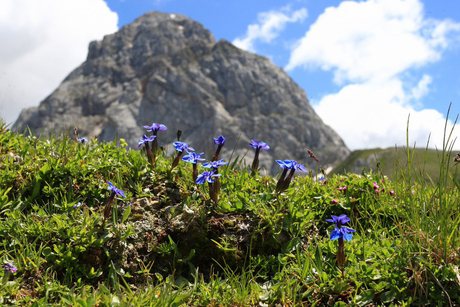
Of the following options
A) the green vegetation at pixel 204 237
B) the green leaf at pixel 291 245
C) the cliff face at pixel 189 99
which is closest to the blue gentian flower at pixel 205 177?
the green vegetation at pixel 204 237

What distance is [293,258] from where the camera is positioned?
369 cm

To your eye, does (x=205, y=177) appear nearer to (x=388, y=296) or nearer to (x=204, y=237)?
(x=204, y=237)

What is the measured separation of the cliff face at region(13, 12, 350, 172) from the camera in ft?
521

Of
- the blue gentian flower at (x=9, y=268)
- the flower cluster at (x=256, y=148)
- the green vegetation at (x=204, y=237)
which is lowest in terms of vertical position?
the blue gentian flower at (x=9, y=268)

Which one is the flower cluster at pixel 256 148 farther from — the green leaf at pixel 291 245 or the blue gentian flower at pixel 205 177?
the green leaf at pixel 291 245

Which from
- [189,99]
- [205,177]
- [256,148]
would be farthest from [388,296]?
[189,99]

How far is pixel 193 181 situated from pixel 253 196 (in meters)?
0.74

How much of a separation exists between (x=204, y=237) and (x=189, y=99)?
163m

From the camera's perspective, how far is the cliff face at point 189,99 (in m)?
159

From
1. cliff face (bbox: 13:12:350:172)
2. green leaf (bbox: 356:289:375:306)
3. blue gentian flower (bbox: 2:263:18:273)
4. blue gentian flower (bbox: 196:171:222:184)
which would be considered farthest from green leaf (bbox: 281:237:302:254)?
cliff face (bbox: 13:12:350:172)

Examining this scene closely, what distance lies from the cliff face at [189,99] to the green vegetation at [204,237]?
146 meters

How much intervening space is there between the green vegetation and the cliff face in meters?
146

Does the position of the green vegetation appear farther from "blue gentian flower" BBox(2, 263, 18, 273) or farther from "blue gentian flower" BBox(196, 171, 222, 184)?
"blue gentian flower" BBox(196, 171, 222, 184)

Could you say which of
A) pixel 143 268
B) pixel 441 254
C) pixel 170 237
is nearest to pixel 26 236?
pixel 143 268
